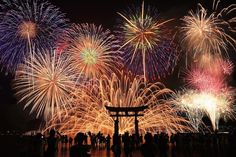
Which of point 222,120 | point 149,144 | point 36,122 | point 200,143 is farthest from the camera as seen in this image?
point 36,122

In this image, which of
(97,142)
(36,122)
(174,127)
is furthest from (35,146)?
(36,122)

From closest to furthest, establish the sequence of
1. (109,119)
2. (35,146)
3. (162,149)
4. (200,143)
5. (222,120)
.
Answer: (162,149), (35,146), (200,143), (109,119), (222,120)

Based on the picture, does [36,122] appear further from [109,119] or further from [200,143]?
[200,143]

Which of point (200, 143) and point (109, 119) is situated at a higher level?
point (109, 119)

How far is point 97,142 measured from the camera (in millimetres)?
30688

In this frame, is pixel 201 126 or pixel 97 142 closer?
pixel 97 142

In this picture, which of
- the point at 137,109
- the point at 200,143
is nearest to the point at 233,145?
the point at 200,143

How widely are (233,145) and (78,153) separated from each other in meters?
18.6

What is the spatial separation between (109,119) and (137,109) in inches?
225

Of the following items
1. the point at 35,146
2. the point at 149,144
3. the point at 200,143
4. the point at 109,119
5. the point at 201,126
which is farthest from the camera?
the point at 201,126

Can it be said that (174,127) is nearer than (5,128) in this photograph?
Yes

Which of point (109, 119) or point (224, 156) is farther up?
point (109, 119)

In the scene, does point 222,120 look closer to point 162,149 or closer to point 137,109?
point 137,109

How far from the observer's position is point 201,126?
76250 millimetres
